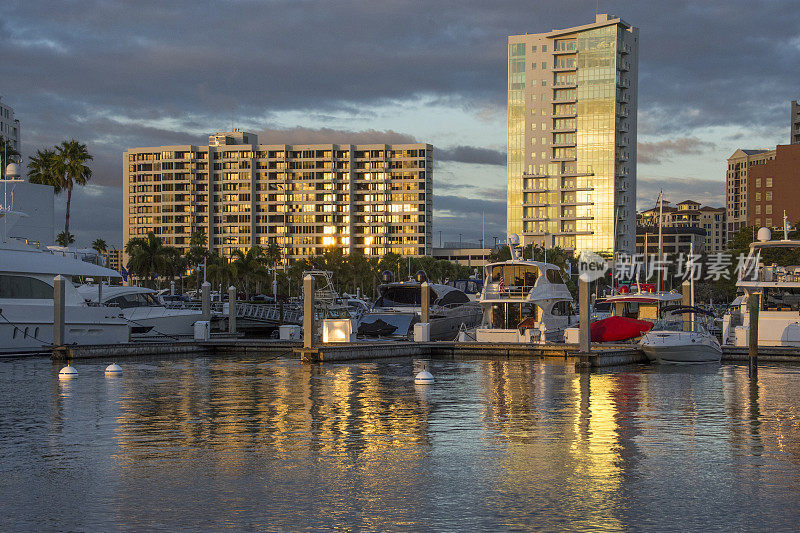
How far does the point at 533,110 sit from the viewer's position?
16450 cm

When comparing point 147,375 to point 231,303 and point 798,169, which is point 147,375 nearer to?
point 231,303

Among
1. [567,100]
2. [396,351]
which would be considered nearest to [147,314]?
[396,351]

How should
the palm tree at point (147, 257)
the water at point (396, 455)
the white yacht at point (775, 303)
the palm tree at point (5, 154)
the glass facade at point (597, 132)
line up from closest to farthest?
the water at point (396, 455) → the white yacht at point (775, 303) → the palm tree at point (5, 154) → the palm tree at point (147, 257) → the glass facade at point (597, 132)

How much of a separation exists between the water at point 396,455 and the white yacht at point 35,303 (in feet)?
29.0

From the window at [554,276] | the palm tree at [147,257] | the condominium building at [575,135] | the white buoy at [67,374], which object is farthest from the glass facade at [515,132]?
the white buoy at [67,374]

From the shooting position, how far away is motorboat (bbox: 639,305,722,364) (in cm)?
3612

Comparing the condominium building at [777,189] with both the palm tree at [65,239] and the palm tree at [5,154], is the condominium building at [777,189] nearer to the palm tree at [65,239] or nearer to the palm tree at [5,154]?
the palm tree at [65,239]

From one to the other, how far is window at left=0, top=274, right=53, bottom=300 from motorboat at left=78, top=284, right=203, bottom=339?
399 inches

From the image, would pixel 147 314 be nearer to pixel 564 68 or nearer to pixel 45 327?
pixel 45 327

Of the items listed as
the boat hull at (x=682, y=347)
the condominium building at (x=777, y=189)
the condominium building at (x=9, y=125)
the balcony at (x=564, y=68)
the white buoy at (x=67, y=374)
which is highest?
the balcony at (x=564, y=68)

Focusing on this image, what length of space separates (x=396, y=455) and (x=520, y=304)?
90.2ft

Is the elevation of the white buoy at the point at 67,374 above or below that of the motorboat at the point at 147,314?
below

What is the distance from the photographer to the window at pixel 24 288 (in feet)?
120

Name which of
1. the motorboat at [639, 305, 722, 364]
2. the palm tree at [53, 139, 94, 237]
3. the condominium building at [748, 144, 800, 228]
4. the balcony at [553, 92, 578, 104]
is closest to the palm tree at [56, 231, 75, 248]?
the palm tree at [53, 139, 94, 237]
